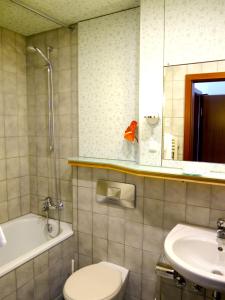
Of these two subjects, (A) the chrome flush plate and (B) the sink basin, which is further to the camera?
(A) the chrome flush plate

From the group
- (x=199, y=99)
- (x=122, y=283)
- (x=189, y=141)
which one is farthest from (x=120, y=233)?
(x=199, y=99)

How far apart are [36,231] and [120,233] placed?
3.42 ft

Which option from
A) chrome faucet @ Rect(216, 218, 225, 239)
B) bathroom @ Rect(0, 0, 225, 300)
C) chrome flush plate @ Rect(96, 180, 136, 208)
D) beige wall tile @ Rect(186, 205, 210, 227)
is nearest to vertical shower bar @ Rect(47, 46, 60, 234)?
bathroom @ Rect(0, 0, 225, 300)

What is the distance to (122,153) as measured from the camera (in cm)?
199

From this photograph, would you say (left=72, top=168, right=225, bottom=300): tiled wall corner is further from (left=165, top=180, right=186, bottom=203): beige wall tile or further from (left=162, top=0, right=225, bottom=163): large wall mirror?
(left=162, top=0, right=225, bottom=163): large wall mirror

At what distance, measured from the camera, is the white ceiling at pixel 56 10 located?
1775mm

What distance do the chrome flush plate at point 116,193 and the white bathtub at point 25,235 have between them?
525 millimetres

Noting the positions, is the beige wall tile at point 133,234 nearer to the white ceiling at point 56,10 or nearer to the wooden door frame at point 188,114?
the wooden door frame at point 188,114

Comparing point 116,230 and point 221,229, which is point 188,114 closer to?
point 221,229

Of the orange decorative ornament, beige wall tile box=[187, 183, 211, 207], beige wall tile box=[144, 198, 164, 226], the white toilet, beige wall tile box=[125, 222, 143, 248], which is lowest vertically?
the white toilet

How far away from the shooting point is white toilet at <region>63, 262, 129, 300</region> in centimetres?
153

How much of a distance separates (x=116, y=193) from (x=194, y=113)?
2.86 ft

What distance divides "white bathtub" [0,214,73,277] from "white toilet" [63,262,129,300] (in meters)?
0.42

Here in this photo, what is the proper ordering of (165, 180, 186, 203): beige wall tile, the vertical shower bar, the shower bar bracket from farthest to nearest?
the vertical shower bar < the shower bar bracket < (165, 180, 186, 203): beige wall tile
